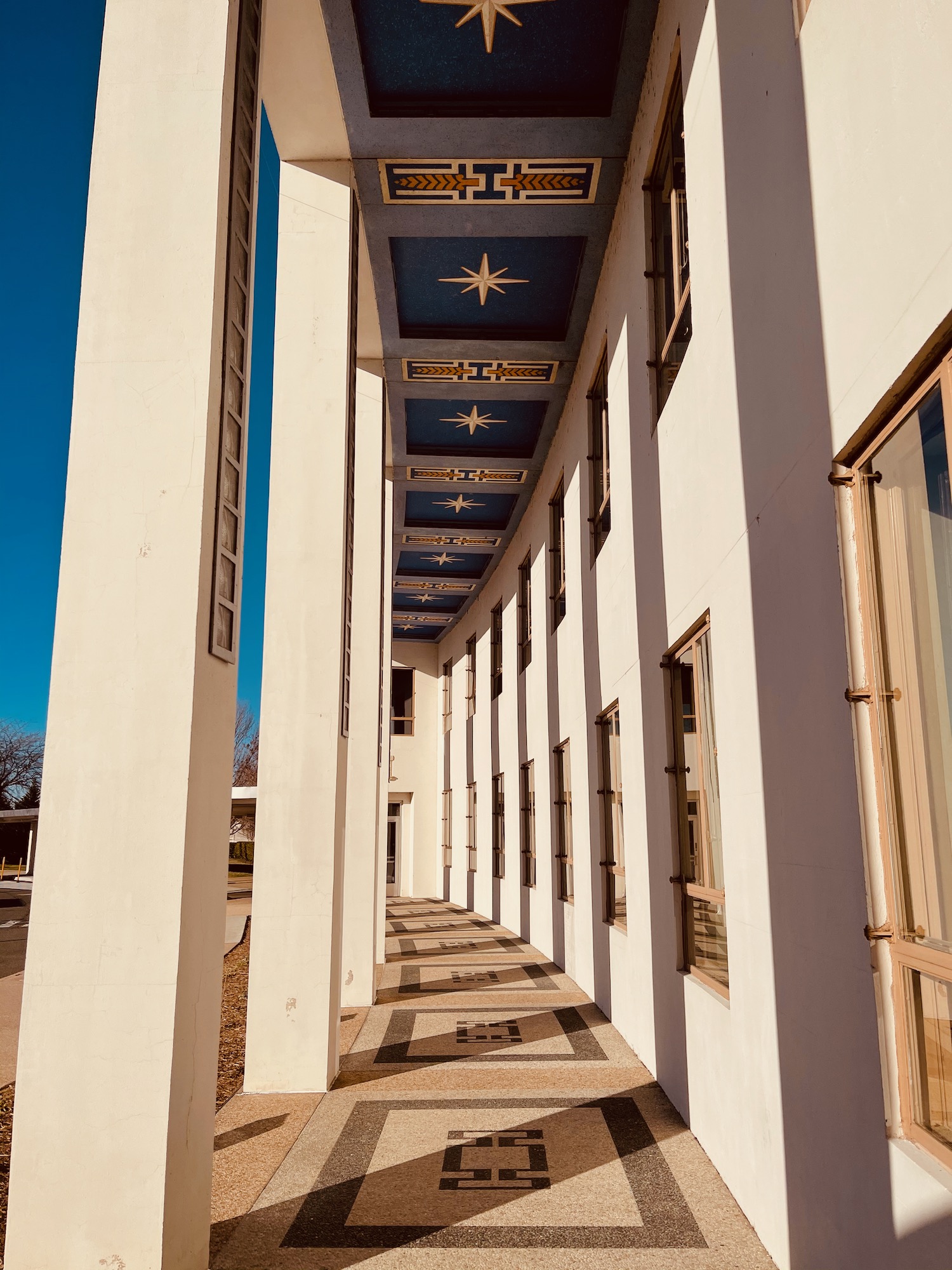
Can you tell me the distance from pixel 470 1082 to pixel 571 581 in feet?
18.3

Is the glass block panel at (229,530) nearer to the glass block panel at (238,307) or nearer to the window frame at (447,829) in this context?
the glass block panel at (238,307)

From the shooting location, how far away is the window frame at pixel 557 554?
11.9 m

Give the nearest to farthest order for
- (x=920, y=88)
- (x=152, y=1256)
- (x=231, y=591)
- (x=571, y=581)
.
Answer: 1. (x=920, y=88)
2. (x=152, y=1256)
3. (x=231, y=591)
4. (x=571, y=581)

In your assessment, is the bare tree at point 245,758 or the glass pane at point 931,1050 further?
the bare tree at point 245,758

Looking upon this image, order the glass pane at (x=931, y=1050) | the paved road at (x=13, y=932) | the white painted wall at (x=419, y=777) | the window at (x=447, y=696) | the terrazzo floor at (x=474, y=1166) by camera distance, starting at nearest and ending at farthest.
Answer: the glass pane at (x=931, y=1050), the terrazzo floor at (x=474, y=1166), the paved road at (x=13, y=932), the window at (x=447, y=696), the white painted wall at (x=419, y=777)

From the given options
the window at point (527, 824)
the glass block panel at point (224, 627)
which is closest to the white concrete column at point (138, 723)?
the glass block panel at point (224, 627)

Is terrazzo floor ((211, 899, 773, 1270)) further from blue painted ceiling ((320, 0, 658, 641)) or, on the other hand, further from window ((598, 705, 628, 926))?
blue painted ceiling ((320, 0, 658, 641))

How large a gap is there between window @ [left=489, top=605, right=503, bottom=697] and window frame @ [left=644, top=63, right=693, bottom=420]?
10.8 meters

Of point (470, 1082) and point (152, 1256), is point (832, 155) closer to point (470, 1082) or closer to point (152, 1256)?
point (152, 1256)

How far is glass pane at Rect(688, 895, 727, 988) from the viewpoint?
505 centimetres

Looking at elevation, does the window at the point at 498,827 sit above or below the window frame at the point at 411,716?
below

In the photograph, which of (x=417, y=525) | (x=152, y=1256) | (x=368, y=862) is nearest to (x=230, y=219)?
(x=152, y=1256)

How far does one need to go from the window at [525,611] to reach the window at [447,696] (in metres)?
8.12

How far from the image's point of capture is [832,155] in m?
3.05
